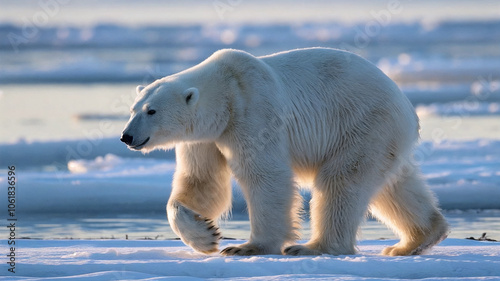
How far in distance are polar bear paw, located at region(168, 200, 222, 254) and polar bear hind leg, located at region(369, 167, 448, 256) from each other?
1.03 metres

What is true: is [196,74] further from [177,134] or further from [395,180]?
[395,180]

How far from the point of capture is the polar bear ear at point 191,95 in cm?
449

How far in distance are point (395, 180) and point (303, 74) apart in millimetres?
794

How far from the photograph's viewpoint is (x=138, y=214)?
21.7 feet

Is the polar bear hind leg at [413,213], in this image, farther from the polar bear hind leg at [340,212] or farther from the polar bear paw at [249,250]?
the polar bear paw at [249,250]

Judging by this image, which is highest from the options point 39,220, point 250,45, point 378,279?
point 250,45

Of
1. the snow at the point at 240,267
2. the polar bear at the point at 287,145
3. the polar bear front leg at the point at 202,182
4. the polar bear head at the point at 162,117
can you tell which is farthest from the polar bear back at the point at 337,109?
the snow at the point at 240,267

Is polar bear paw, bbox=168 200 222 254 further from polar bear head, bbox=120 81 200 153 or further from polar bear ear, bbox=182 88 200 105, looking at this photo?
polar bear ear, bbox=182 88 200 105

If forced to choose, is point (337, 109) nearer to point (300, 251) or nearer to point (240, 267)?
point (300, 251)

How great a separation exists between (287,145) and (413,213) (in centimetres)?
89

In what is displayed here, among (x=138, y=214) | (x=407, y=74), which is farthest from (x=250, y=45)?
(x=138, y=214)

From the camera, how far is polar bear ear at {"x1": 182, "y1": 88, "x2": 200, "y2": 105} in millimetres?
4488

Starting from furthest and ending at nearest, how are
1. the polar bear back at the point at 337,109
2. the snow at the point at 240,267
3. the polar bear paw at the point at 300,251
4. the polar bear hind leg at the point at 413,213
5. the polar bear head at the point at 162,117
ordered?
the polar bear hind leg at the point at 413,213
the polar bear back at the point at 337,109
the polar bear paw at the point at 300,251
the polar bear head at the point at 162,117
the snow at the point at 240,267

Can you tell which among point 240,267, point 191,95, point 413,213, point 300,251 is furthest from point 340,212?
point 191,95
